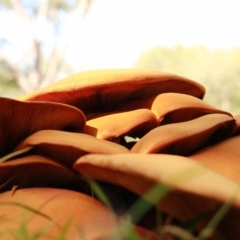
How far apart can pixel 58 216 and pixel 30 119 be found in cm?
16

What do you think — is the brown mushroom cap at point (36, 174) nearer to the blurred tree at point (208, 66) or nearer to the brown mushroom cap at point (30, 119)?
the brown mushroom cap at point (30, 119)

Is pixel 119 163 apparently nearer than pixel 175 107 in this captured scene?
Yes

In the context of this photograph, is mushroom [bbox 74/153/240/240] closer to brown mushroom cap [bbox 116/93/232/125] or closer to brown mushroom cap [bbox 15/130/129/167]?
brown mushroom cap [bbox 15/130/129/167]

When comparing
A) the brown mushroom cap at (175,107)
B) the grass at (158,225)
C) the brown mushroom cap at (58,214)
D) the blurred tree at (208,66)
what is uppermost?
the brown mushroom cap at (175,107)

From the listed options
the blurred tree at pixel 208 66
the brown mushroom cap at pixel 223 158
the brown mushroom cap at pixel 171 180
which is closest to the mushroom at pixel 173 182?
the brown mushroom cap at pixel 171 180

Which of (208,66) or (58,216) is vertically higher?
(58,216)

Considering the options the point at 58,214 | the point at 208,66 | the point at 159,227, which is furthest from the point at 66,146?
the point at 208,66

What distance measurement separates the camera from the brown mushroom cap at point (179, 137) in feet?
1.68

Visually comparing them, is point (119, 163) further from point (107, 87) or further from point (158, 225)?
point (107, 87)

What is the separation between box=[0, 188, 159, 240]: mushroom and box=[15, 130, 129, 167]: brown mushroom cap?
0.05 m

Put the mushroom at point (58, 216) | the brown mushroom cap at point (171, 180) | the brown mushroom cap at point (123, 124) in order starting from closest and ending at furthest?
the brown mushroom cap at point (171, 180) → the mushroom at point (58, 216) → the brown mushroom cap at point (123, 124)

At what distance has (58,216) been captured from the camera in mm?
480

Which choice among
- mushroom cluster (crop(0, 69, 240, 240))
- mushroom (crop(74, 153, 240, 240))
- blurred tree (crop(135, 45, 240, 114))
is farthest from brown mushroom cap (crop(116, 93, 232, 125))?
blurred tree (crop(135, 45, 240, 114))

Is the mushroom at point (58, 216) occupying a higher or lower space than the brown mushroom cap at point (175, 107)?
lower
